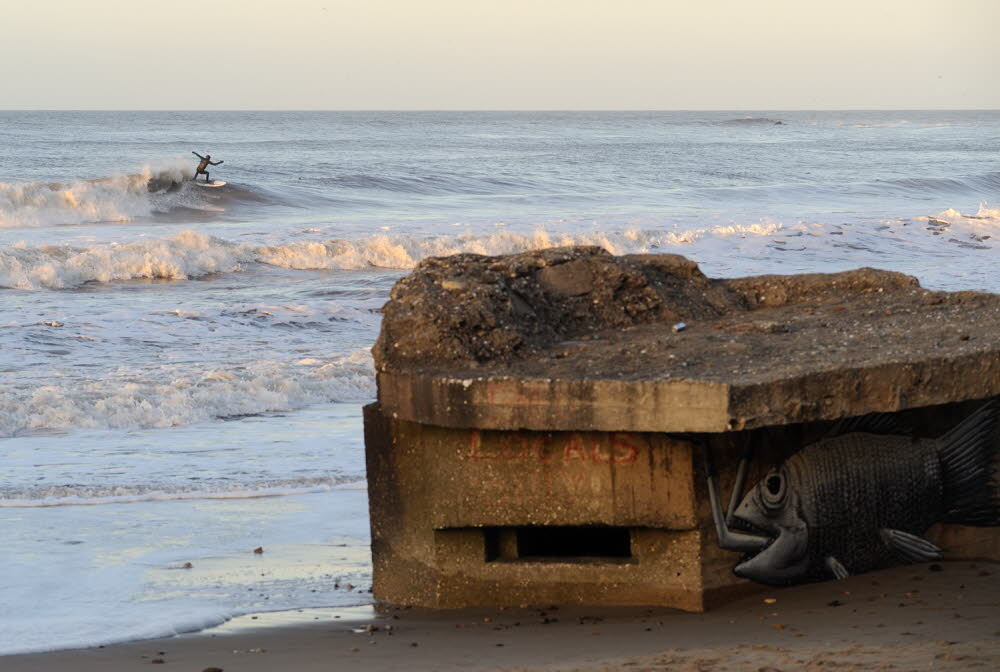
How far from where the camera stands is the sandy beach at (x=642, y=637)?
3.71m

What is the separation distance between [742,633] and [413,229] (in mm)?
18279

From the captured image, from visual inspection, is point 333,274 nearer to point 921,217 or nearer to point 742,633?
point 921,217

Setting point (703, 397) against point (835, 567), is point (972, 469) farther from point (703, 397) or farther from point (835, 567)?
point (703, 397)

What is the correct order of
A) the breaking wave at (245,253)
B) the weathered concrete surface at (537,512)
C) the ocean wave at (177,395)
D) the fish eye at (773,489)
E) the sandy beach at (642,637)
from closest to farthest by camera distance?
the sandy beach at (642,637)
the weathered concrete surface at (537,512)
the fish eye at (773,489)
the ocean wave at (177,395)
the breaking wave at (245,253)

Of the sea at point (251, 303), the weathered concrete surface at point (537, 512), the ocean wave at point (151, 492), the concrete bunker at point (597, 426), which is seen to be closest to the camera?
the concrete bunker at point (597, 426)

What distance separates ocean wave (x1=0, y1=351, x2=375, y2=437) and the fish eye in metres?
5.14

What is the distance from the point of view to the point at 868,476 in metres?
4.60

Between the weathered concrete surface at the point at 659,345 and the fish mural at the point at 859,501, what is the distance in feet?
1.31

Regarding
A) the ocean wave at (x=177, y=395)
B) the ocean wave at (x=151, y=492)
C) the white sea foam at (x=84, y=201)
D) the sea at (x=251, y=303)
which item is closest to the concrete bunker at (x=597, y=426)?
the sea at (x=251, y=303)

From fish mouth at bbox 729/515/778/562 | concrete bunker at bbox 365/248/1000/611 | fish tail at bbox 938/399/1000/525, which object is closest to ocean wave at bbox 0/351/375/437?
concrete bunker at bbox 365/248/1000/611

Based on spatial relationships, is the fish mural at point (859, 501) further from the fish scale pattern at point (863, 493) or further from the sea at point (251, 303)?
the sea at point (251, 303)

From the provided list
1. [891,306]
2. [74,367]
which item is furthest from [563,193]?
[891,306]

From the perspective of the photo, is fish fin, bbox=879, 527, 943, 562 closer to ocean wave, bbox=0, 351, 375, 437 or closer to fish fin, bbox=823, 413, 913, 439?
fish fin, bbox=823, 413, 913, 439

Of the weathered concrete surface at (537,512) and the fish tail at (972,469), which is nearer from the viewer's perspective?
the weathered concrete surface at (537,512)
